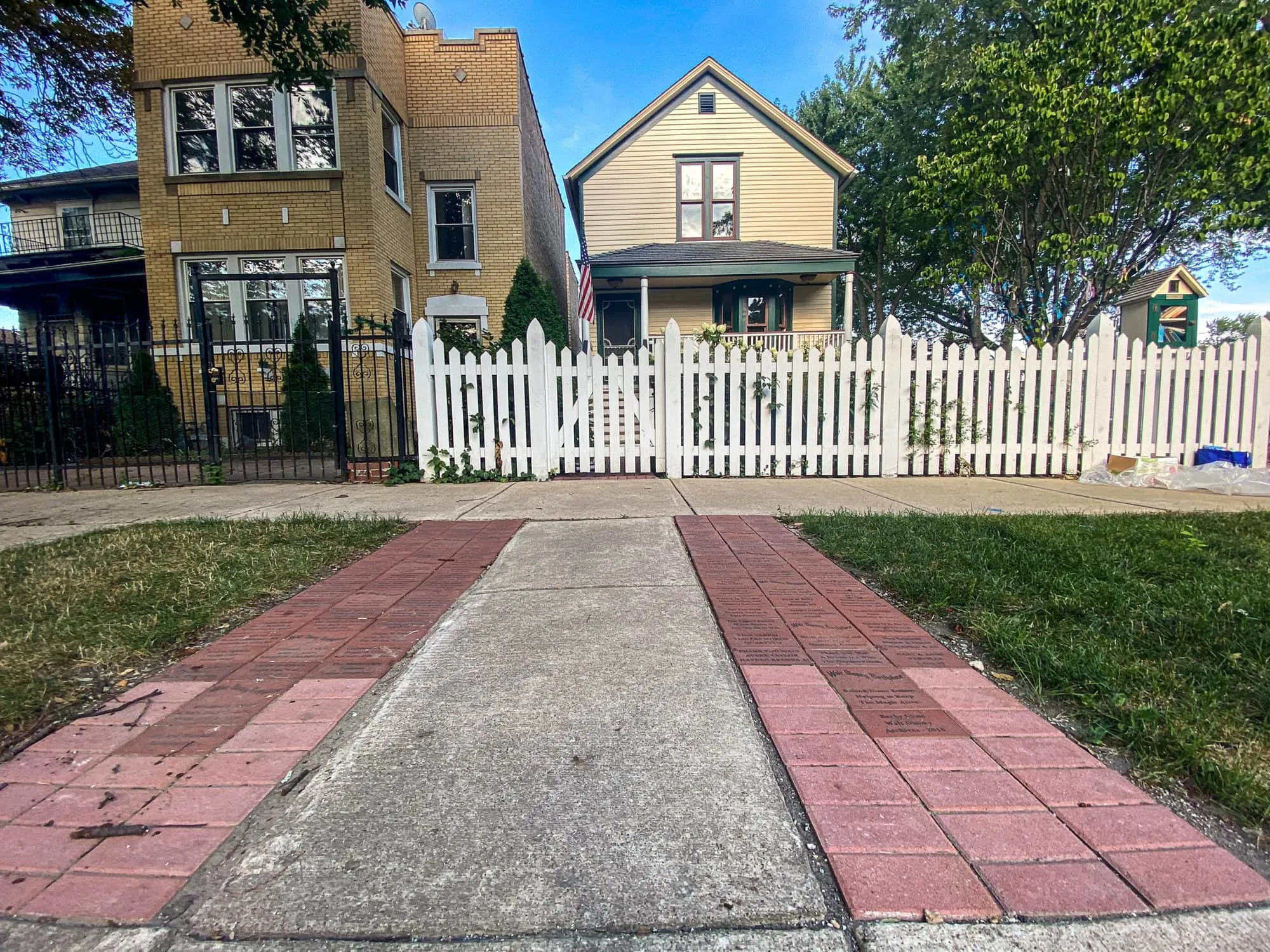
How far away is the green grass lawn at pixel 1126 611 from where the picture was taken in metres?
2.01

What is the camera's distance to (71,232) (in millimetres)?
19734

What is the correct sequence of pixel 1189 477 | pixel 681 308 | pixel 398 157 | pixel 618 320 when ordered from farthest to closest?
1. pixel 618 320
2. pixel 681 308
3. pixel 398 157
4. pixel 1189 477

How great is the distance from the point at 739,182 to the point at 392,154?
9164 mm

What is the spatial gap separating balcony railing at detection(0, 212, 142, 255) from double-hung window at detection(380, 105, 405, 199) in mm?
10147

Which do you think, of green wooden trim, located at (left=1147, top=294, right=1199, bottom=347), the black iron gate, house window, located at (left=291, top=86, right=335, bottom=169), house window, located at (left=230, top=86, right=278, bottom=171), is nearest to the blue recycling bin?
green wooden trim, located at (left=1147, top=294, right=1199, bottom=347)

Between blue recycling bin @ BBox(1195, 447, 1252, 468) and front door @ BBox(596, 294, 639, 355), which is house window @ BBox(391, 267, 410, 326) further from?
blue recycling bin @ BBox(1195, 447, 1252, 468)

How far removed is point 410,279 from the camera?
1488cm

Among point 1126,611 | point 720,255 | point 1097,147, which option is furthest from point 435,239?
point 1126,611

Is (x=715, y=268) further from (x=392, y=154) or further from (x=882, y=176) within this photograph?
(x=882, y=176)

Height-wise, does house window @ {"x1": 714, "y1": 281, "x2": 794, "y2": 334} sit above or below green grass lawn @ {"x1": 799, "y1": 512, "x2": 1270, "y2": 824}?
above

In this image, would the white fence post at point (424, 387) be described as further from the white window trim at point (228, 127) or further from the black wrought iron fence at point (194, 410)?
the white window trim at point (228, 127)

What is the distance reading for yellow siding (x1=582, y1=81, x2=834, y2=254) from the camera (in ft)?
57.9

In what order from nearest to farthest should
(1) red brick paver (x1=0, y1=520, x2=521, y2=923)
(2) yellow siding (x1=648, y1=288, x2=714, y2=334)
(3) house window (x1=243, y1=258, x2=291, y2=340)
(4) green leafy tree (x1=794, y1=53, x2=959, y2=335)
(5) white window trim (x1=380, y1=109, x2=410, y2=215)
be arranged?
(1) red brick paver (x1=0, y1=520, x2=521, y2=923)
(3) house window (x1=243, y1=258, x2=291, y2=340)
(5) white window trim (x1=380, y1=109, x2=410, y2=215)
(2) yellow siding (x1=648, y1=288, x2=714, y2=334)
(4) green leafy tree (x1=794, y1=53, x2=959, y2=335)

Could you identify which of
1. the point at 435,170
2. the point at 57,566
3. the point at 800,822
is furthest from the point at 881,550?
the point at 435,170
